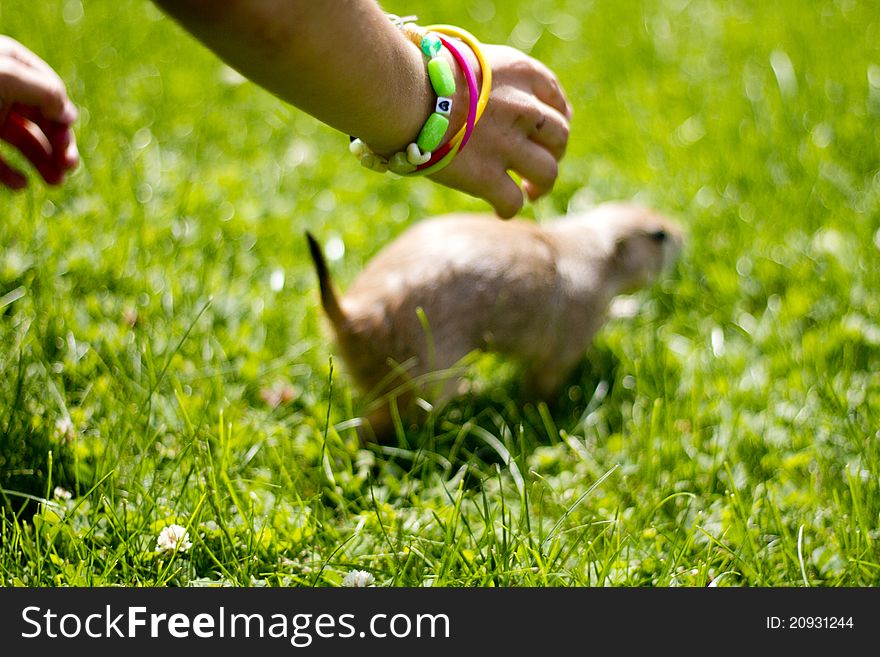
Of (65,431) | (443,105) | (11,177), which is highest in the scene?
(443,105)

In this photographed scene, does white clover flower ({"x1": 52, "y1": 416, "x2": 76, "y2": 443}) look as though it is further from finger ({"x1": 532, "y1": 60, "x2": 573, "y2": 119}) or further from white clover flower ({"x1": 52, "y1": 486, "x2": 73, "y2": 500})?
finger ({"x1": 532, "y1": 60, "x2": 573, "y2": 119})

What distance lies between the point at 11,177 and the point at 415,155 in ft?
4.38

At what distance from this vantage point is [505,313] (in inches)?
109

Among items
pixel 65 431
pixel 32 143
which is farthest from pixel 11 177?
pixel 65 431

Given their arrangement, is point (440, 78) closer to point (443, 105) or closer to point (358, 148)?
point (443, 105)

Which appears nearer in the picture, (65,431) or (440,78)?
(440,78)

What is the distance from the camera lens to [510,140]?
6.40 feet

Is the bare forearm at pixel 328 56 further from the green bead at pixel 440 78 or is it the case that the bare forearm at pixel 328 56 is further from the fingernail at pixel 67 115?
the fingernail at pixel 67 115

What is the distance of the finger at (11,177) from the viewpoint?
8.03ft

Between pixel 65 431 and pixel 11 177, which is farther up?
pixel 11 177

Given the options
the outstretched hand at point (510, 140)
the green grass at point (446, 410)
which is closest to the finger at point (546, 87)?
the outstretched hand at point (510, 140)

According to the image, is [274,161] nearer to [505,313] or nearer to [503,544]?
[505,313]
